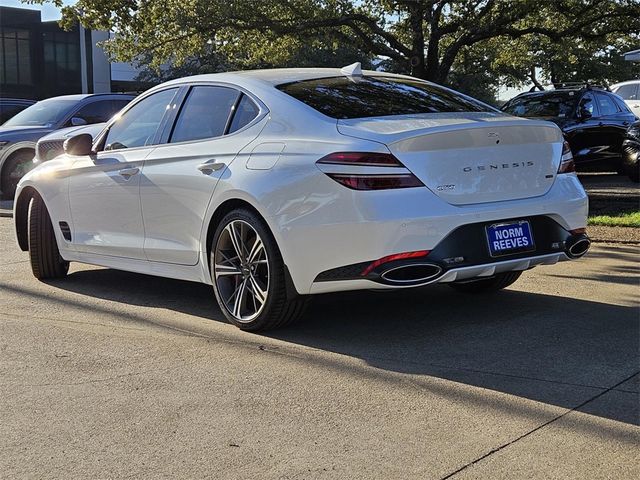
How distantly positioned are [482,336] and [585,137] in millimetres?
11132

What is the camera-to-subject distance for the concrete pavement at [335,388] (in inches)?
139

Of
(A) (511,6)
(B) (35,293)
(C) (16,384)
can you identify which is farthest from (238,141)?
(A) (511,6)

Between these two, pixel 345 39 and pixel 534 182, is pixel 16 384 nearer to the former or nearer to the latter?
pixel 534 182

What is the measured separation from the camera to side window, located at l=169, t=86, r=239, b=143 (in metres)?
5.93

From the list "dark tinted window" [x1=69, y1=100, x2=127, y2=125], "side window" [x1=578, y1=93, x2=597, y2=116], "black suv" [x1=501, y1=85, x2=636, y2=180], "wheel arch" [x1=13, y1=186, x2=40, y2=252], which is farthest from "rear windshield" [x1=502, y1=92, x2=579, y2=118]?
"wheel arch" [x1=13, y1=186, x2=40, y2=252]

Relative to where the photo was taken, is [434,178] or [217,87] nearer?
[434,178]

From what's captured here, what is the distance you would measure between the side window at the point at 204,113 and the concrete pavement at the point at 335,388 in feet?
4.00

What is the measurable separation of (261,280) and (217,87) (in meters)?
1.45

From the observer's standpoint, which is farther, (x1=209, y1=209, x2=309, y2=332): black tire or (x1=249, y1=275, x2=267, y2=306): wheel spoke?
(x1=249, y1=275, x2=267, y2=306): wheel spoke

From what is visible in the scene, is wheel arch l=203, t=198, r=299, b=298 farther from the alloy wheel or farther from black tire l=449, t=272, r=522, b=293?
black tire l=449, t=272, r=522, b=293

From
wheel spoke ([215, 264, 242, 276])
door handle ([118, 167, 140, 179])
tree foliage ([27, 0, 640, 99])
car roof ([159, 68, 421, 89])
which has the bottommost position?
wheel spoke ([215, 264, 242, 276])

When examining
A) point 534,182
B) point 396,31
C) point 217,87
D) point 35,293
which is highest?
point 396,31

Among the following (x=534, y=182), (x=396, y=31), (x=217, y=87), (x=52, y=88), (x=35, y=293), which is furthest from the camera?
(x=52, y=88)

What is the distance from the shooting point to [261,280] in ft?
17.9
